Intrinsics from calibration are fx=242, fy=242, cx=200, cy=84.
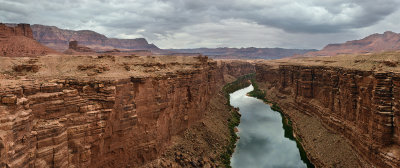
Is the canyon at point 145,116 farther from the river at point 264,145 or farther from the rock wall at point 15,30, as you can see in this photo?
the rock wall at point 15,30

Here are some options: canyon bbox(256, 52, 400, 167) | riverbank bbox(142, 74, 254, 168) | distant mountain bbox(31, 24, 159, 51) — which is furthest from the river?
distant mountain bbox(31, 24, 159, 51)

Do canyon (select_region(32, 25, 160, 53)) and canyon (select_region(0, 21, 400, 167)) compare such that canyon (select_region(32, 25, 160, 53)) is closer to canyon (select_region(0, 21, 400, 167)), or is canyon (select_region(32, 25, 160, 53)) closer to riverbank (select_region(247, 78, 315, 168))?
riverbank (select_region(247, 78, 315, 168))

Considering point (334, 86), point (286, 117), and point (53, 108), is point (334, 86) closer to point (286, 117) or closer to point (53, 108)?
point (286, 117)

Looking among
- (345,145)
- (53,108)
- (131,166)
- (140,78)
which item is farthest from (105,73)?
(345,145)

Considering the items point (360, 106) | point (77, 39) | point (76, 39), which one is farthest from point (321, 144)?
point (77, 39)

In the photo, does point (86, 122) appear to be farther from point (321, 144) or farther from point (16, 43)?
point (16, 43)

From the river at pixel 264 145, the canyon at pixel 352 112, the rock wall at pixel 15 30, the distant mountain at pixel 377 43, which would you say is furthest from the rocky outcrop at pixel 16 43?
the distant mountain at pixel 377 43
